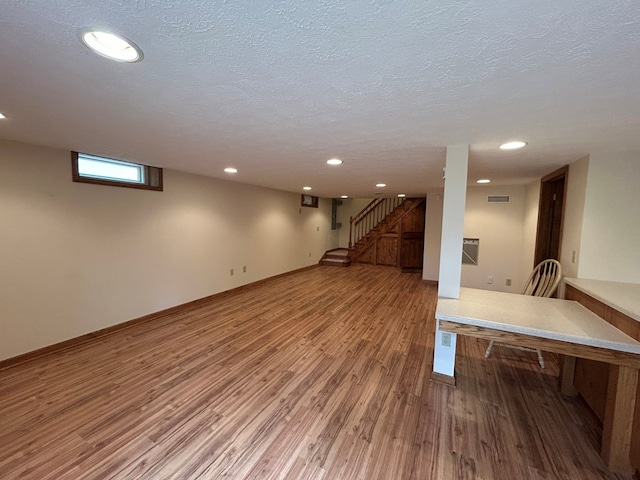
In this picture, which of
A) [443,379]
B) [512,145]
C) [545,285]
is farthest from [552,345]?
[512,145]

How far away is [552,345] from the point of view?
1739 millimetres

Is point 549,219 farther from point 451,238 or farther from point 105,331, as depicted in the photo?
point 105,331

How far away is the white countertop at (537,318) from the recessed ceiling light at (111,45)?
2.31m

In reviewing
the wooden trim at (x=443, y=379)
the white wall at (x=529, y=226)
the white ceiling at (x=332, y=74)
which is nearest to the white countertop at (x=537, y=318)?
the wooden trim at (x=443, y=379)

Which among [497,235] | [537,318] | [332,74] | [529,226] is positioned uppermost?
[332,74]

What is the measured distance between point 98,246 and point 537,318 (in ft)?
14.5

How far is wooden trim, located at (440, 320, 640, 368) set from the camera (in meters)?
1.57

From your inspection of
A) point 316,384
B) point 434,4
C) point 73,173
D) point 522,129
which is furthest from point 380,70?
point 73,173

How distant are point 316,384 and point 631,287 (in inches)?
108

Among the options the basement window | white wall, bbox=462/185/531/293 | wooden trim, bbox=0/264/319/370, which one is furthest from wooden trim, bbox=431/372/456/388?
the basement window

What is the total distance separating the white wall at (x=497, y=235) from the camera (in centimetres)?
480

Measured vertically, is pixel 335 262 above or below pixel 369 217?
below

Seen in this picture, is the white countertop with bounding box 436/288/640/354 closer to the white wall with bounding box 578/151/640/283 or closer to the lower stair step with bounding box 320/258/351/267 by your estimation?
the white wall with bounding box 578/151/640/283

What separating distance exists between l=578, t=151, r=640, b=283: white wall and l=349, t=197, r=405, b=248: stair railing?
20.4 ft
